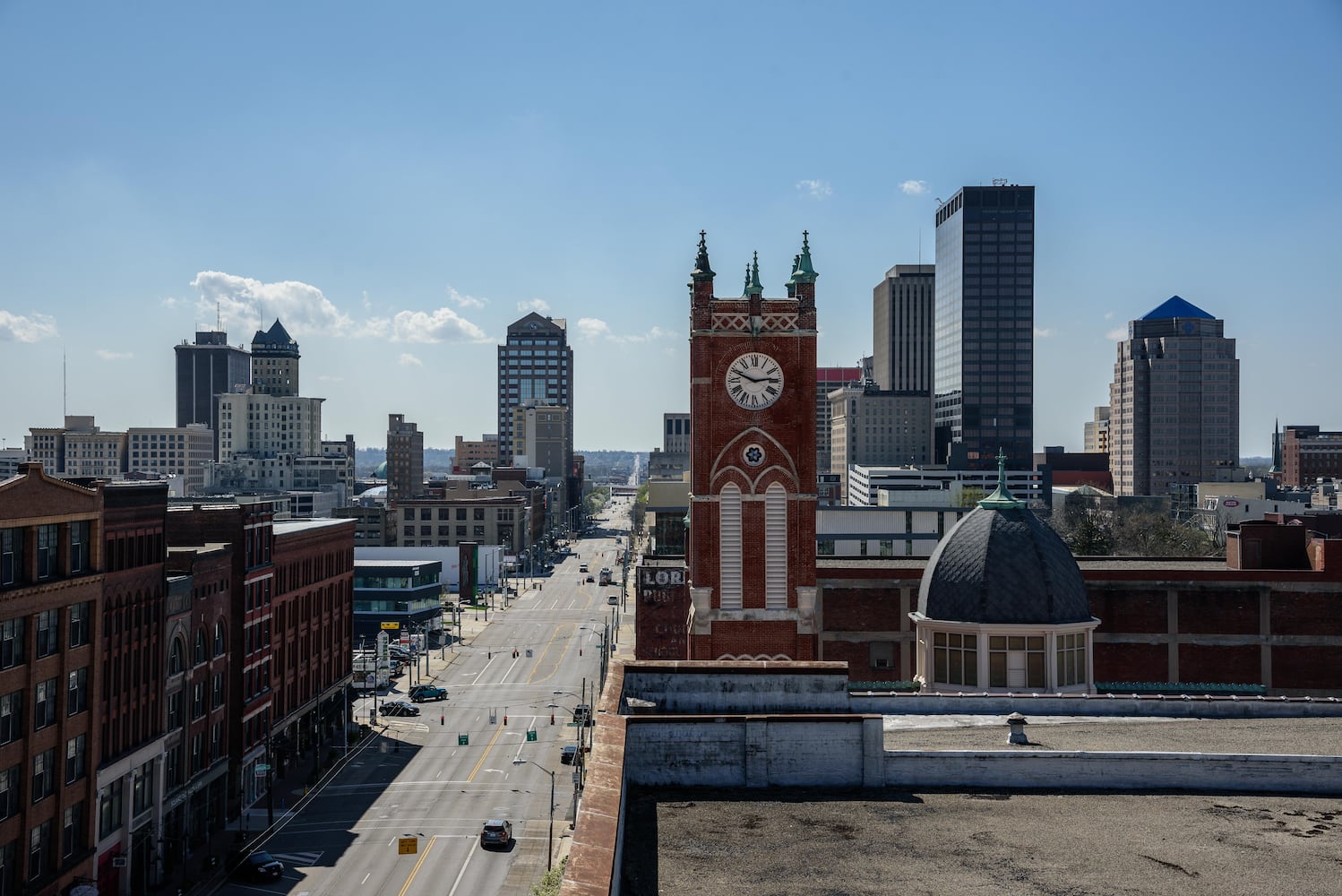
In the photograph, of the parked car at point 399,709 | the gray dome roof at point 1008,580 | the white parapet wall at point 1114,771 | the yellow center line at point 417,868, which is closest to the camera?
the white parapet wall at point 1114,771

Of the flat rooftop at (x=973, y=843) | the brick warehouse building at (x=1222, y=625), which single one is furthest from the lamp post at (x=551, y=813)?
the flat rooftop at (x=973, y=843)

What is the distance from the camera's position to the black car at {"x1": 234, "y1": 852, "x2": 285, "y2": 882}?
190 ft

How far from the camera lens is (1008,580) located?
141ft

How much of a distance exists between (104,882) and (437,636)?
8961cm

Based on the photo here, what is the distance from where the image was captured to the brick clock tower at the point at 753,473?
5250 cm

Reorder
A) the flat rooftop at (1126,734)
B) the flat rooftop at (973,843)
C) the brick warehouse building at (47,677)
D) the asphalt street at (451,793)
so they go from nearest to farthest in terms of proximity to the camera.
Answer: the flat rooftop at (973,843) < the flat rooftop at (1126,734) < the brick warehouse building at (47,677) < the asphalt street at (451,793)

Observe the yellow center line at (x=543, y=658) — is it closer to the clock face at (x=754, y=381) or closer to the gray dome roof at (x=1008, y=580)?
the clock face at (x=754, y=381)

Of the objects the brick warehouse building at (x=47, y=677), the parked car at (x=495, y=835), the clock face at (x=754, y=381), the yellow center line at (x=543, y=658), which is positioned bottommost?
the yellow center line at (x=543, y=658)

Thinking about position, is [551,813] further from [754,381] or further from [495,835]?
[754,381]

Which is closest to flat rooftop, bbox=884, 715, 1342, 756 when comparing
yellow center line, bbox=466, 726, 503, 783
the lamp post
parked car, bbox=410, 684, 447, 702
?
the lamp post

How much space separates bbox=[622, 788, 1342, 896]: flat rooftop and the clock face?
29105 millimetres

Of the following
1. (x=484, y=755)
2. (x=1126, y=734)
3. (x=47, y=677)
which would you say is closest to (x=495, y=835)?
(x=484, y=755)

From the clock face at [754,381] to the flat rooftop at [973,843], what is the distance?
95.5ft

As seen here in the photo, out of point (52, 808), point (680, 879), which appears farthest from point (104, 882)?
point (680, 879)
